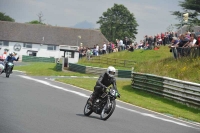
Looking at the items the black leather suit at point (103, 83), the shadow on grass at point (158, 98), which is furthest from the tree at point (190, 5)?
the black leather suit at point (103, 83)

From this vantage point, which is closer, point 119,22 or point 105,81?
point 105,81

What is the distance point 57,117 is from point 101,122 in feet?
4.28

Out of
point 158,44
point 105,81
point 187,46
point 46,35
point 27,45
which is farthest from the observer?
point 46,35

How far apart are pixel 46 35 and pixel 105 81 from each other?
9249cm

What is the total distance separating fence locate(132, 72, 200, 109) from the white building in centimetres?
7452

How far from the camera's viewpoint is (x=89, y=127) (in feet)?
40.8

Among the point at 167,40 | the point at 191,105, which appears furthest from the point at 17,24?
the point at 191,105

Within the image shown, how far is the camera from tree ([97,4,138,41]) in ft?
365

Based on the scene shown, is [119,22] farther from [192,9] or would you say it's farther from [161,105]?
[161,105]

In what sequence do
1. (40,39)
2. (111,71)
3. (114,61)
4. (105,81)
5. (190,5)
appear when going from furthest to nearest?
(40,39)
(190,5)
(114,61)
(105,81)
(111,71)

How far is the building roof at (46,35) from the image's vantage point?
346ft

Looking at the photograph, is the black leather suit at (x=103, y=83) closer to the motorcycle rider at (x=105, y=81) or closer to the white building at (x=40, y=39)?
the motorcycle rider at (x=105, y=81)

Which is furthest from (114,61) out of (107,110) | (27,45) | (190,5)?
(27,45)

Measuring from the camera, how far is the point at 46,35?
106875mm
